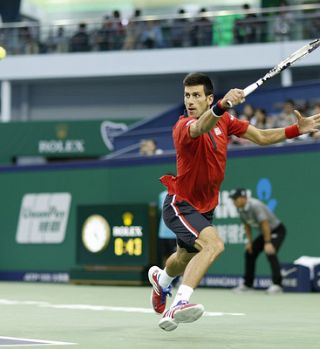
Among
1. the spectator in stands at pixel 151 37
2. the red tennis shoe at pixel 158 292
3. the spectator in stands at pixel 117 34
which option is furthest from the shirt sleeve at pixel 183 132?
the spectator in stands at pixel 117 34

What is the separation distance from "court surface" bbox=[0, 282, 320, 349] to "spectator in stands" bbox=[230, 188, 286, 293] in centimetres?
37

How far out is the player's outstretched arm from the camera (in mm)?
8250

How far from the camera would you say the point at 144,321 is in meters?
9.66

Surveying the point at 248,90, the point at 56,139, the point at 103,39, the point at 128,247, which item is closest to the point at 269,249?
the point at 128,247

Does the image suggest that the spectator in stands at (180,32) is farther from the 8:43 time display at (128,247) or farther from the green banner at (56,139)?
the 8:43 time display at (128,247)

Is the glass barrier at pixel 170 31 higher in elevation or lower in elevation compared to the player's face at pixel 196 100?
higher

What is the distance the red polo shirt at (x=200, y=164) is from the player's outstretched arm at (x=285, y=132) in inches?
7.8

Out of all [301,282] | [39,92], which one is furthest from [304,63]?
[301,282]

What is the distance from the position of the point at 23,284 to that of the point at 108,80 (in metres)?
18.0

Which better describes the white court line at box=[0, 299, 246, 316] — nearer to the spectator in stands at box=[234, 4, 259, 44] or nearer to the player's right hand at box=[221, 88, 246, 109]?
the player's right hand at box=[221, 88, 246, 109]

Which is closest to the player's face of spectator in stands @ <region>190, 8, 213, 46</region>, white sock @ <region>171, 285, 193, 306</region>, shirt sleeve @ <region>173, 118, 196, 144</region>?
shirt sleeve @ <region>173, 118, 196, 144</region>

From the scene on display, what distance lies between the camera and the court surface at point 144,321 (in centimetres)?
734

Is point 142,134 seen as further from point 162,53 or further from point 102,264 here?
point 162,53

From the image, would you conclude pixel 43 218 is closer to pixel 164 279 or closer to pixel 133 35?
pixel 164 279
